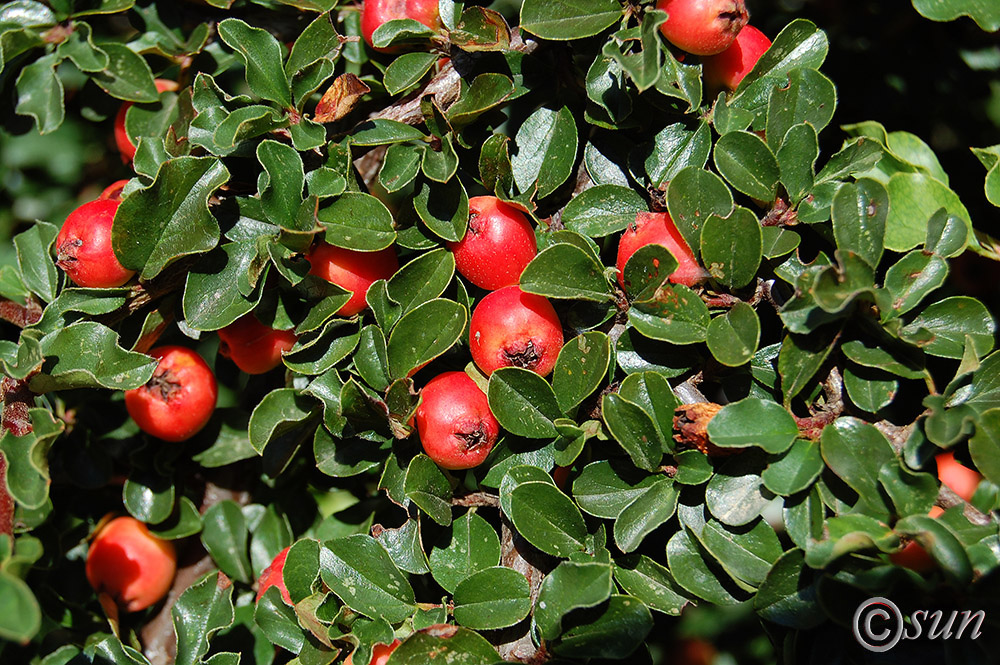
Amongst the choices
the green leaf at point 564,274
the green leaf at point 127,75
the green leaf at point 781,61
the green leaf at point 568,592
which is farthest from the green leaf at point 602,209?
the green leaf at point 127,75

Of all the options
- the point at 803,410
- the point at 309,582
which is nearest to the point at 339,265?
the point at 309,582

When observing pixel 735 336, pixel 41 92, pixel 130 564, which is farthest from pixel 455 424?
pixel 41 92

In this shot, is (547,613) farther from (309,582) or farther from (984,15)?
(984,15)

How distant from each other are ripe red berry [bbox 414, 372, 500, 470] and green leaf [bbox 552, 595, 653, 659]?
29 centimetres

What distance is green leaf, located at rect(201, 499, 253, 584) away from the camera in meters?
1.67

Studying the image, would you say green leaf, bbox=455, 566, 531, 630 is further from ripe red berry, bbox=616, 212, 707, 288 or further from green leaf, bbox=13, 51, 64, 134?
green leaf, bbox=13, 51, 64, 134

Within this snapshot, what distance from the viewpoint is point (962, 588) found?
1.01 meters

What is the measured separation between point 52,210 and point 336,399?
212 cm

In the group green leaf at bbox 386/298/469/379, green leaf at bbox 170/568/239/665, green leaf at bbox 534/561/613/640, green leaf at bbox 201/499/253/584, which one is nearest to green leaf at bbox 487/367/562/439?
green leaf at bbox 386/298/469/379

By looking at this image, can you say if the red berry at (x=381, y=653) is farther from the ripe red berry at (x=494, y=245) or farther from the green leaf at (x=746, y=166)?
the green leaf at (x=746, y=166)

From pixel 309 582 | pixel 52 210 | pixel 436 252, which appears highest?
pixel 436 252

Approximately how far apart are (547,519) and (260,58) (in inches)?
35.1

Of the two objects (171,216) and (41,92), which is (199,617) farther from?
(41,92)

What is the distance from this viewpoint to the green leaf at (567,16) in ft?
4.13
